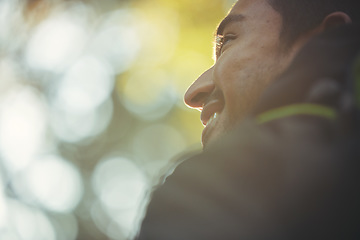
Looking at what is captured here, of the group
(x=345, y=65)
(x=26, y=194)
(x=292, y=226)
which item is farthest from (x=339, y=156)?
(x=26, y=194)

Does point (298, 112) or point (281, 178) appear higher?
point (298, 112)

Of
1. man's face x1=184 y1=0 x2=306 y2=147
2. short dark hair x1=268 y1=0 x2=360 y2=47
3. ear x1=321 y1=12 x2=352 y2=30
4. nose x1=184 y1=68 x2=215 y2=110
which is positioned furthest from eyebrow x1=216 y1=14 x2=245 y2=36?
ear x1=321 y1=12 x2=352 y2=30

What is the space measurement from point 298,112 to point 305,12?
46.1 inches

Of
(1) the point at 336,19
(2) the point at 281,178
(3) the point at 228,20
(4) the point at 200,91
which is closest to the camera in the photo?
(2) the point at 281,178

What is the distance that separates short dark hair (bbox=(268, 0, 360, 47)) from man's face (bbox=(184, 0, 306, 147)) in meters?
0.04

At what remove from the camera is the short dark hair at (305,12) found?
2.18 m

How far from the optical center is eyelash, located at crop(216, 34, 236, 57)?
2354mm

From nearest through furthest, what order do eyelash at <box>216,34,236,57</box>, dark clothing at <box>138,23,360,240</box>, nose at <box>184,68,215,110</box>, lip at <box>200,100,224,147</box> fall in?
dark clothing at <box>138,23,360,240</box>, lip at <box>200,100,224,147</box>, nose at <box>184,68,215,110</box>, eyelash at <box>216,34,236,57</box>

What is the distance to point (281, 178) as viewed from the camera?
1122 mm

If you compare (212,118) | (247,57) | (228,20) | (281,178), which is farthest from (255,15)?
(281,178)

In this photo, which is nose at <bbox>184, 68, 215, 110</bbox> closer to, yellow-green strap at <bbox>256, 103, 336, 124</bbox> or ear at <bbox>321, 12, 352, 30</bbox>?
ear at <bbox>321, 12, 352, 30</bbox>

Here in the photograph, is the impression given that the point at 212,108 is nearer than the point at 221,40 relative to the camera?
Yes

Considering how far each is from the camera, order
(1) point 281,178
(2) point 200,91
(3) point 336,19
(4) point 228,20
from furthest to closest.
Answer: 1. (4) point 228,20
2. (2) point 200,91
3. (3) point 336,19
4. (1) point 281,178

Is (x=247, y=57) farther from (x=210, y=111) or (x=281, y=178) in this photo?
(x=281, y=178)
